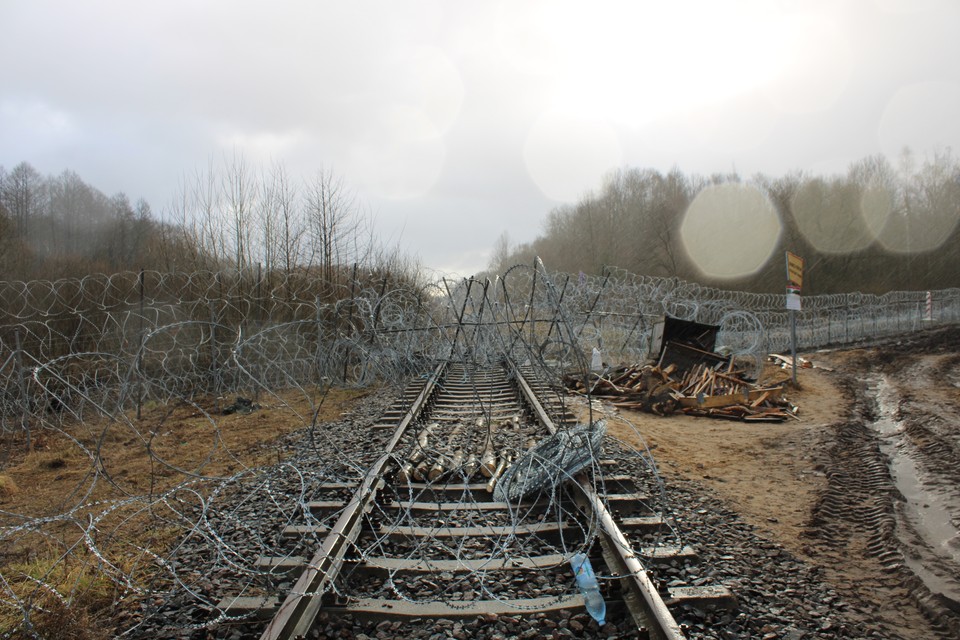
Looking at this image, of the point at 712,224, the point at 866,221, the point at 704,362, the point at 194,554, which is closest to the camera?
the point at 194,554

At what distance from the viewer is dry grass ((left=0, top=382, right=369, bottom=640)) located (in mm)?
2812

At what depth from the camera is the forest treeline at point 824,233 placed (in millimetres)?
43406

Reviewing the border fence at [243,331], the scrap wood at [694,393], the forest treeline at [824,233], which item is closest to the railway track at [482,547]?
the border fence at [243,331]

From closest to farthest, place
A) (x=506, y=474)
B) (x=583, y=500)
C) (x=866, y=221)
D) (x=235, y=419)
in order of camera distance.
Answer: (x=583, y=500), (x=506, y=474), (x=235, y=419), (x=866, y=221)

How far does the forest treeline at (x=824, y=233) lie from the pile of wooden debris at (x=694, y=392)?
101 ft

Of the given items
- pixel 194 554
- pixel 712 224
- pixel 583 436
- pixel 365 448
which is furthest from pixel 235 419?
pixel 712 224

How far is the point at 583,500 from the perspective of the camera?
3.96 meters

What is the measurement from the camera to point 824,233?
4650 centimetres

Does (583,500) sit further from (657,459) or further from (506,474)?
(657,459)

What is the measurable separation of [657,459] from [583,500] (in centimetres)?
222

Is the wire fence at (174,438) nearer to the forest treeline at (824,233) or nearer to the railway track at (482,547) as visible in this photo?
the railway track at (482,547)

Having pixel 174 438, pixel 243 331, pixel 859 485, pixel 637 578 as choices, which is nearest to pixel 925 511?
pixel 859 485

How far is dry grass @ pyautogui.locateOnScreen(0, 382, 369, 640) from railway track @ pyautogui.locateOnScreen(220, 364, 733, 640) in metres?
0.83

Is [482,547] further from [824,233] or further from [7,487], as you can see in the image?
[824,233]
